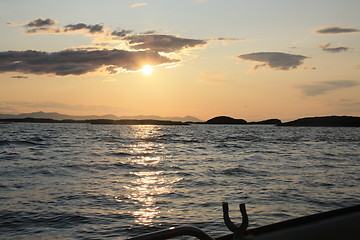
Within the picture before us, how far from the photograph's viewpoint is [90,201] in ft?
36.4

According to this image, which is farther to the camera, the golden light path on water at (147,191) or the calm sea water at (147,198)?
the golden light path on water at (147,191)

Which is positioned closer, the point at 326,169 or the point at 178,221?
the point at 178,221

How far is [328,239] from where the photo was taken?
10.5 feet

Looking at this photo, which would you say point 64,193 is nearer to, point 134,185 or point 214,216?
point 134,185

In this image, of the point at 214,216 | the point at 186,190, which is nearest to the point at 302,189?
the point at 186,190

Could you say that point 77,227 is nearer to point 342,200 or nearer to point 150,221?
point 150,221

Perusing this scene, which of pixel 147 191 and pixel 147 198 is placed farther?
pixel 147 191

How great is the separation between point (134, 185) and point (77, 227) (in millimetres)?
6237

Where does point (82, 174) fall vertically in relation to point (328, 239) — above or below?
below

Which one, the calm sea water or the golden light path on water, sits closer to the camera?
the calm sea water

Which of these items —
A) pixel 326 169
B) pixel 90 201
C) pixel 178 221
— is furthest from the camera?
pixel 326 169

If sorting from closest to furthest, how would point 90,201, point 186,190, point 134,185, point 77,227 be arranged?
point 77,227 → point 90,201 → point 186,190 → point 134,185

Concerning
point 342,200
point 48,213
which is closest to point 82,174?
point 48,213

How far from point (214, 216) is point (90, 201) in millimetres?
4019
